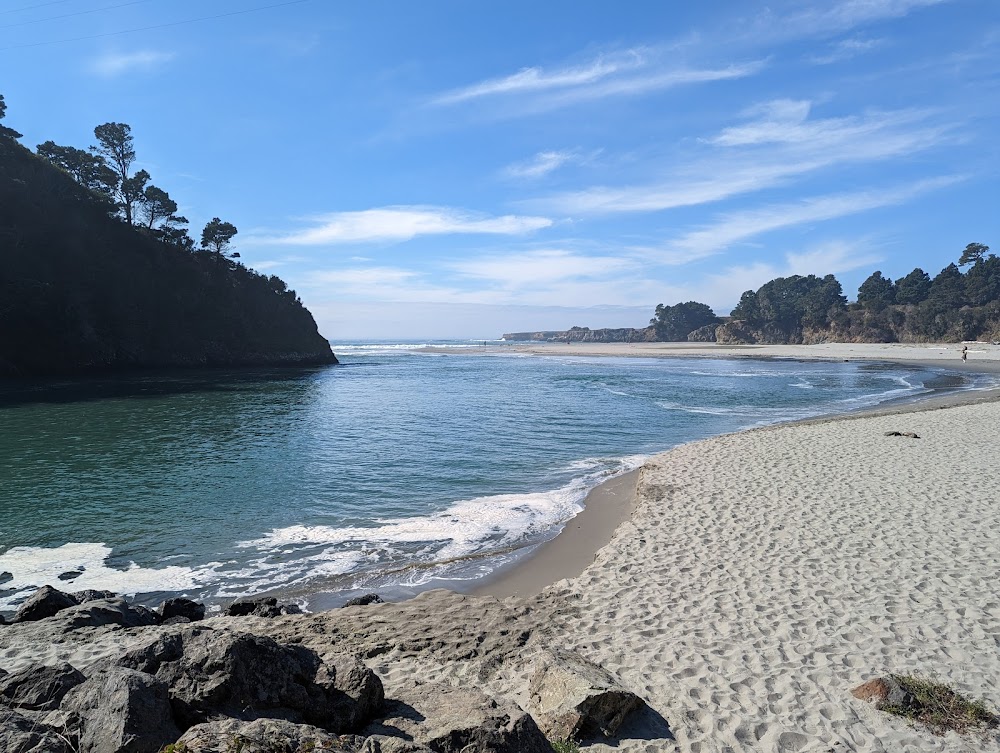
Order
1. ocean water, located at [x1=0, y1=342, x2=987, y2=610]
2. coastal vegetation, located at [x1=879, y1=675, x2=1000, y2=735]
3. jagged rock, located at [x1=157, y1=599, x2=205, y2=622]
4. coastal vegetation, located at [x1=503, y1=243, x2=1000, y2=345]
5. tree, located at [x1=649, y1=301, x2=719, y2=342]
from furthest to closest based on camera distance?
tree, located at [x1=649, y1=301, x2=719, y2=342]
coastal vegetation, located at [x1=503, y1=243, x2=1000, y2=345]
ocean water, located at [x1=0, y1=342, x2=987, y2=610]
jagged rock, located at [x1=157, y1=599, x2=205, y2=622]
coastal vegetation, located at [x1=879, y1=675, x2=1000, y2=735]

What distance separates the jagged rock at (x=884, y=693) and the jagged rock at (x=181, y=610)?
7.58 m

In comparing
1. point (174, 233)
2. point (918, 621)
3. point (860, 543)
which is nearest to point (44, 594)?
point (918, 621)

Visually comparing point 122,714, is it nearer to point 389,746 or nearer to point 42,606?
point 389,746

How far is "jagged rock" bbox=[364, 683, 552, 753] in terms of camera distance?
3.38 meters

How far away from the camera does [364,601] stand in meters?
7.62

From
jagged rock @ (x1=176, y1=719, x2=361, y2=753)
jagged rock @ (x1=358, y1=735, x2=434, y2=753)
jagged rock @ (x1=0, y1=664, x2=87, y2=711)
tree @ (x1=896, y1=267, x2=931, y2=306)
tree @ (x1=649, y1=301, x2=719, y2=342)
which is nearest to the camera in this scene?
jagged rock @ (x1=176, y1=719, x2=361, y2=753)

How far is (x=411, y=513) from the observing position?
39.8 feet

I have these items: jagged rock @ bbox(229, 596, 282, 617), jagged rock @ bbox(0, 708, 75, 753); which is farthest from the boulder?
jagged rock @ bbox(0, 708, 75, 753)

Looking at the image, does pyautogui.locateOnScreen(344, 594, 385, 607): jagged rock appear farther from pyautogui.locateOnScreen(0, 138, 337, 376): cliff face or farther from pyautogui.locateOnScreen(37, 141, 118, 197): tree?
pyautogui.locateOnScreen(37, 141, 118, 197): tree

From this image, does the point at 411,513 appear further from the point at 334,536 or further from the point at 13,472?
the point at 13,472

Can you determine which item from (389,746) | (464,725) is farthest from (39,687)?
(464,725)

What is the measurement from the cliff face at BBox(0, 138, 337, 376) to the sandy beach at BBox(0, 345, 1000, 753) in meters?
48.0

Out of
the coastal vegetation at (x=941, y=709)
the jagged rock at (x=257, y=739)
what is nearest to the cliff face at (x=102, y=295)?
A: the jagged rock at (x=257, y=739)

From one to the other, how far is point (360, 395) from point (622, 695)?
3478 cm
